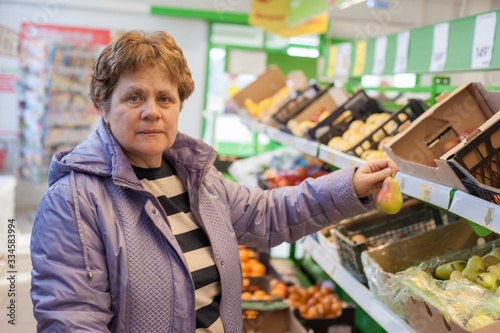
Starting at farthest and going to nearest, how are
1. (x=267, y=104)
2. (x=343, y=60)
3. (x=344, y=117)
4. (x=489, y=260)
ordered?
(x=267, y=104)
(x=343, y=60)
(x=344, y=117)
(x=489, y=260)

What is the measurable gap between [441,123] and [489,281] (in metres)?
0.66

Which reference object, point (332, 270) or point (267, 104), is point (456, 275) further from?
point (267, 104)

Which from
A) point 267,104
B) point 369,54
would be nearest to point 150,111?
point 369,54

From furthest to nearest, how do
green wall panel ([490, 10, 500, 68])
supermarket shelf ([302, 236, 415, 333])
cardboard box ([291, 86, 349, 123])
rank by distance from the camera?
cardboard box ([291, 86, 349, 123]), green wall panel ([490, 10, 500, 68]), supermarket shelf ([302, 236, 415, 333])

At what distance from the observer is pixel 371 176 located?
1.93m

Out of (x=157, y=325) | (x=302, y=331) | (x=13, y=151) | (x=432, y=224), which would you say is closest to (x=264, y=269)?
(x=302, y=331)

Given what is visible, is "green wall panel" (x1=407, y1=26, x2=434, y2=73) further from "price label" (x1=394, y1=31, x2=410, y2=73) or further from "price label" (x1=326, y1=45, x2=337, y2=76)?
"price label" (x1=326, y1=45, x2=337, y2=76)

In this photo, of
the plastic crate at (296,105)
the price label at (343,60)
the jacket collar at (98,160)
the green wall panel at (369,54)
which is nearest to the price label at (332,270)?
the jacket collar at (98,160)

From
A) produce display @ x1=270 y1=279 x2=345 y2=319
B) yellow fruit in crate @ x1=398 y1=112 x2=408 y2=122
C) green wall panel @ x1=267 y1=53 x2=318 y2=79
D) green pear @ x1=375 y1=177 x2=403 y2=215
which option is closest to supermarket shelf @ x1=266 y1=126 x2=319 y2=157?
yellow fruit in crate @ x1=398 y1=112 x2=408 y2=122

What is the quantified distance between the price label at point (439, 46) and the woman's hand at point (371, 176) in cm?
126

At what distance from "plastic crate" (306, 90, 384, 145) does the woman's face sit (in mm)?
1569

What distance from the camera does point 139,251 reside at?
5.20 feet

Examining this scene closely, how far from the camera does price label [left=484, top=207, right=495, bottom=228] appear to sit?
142cm

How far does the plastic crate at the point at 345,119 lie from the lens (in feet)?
10.3
